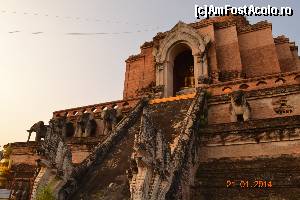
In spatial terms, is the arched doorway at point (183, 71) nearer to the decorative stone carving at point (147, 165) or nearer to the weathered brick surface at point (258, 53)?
the weathered brick surface at point (258, 53)

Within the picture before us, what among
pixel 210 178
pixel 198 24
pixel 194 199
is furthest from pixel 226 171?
pixel 198 24

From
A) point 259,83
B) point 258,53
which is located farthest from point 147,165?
point 258,53

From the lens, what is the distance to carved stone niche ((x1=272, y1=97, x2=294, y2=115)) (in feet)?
39.3

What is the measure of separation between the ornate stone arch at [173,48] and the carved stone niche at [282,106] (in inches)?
233

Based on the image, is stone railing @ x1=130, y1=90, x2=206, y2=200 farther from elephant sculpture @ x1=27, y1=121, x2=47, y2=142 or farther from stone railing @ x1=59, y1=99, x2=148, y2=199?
elephant sculpture @ x1=27, y1=121, x2=47, y2=142

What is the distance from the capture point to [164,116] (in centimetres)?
1310

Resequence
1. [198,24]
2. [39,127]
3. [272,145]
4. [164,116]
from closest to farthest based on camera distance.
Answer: [272,145] < [164,116] < [39,127] < [198,24]

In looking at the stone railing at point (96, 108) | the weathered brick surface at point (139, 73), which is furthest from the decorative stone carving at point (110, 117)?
the weathered brick surface at point (139, 73)

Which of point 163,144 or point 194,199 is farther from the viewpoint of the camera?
point 194,199

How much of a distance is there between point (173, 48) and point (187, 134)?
10.3 metres

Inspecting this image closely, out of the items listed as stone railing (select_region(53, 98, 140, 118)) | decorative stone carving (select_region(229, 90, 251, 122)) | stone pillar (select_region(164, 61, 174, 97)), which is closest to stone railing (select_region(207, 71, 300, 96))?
decorative stone carving (select_region(229, 90, 251, 122))

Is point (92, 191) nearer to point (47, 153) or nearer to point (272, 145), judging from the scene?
point (47, 153)

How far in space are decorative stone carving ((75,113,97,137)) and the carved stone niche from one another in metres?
8.88

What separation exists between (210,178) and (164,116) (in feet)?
14.6
